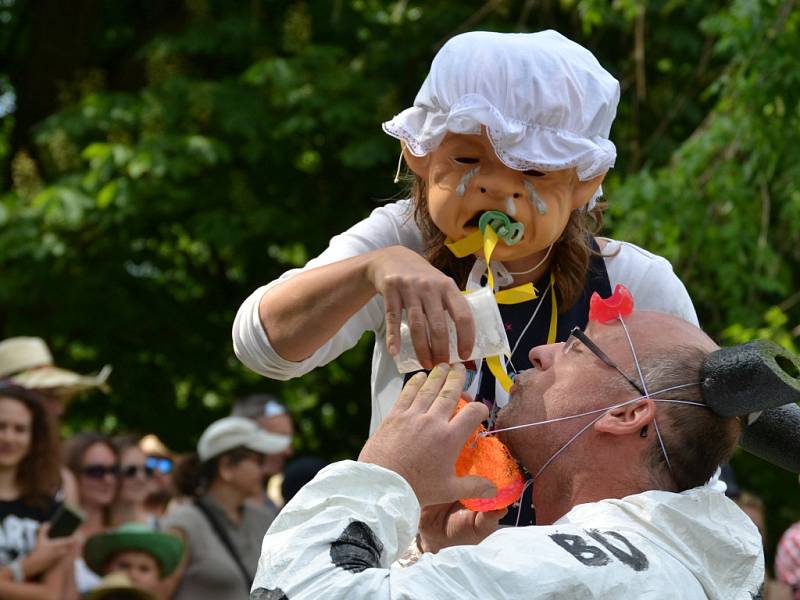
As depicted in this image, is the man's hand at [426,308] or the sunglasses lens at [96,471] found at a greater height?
the man's hand at [426,308]

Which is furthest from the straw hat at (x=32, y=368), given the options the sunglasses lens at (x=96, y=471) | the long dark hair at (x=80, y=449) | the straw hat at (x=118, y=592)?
the straw hat at (x=118, y=592)

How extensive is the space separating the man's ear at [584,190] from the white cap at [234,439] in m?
4.21

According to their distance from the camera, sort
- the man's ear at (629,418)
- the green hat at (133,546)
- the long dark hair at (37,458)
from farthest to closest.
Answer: the green hat at (133,546), the long dark hair at (37,458), the man's ear at (629,418)

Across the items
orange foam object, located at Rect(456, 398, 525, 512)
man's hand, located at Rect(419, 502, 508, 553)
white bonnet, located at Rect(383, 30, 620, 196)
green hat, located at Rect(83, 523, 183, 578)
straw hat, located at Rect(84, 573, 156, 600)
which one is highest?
white bonnet, located at Rect(383, 30, 620, 196)

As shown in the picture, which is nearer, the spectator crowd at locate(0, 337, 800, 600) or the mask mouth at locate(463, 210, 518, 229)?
the mask mouth at locate(463, 210, 518, 229)

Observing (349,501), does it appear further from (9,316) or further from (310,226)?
(9,316)

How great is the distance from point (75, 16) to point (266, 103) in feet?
8.71

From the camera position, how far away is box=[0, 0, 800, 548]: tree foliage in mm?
7570

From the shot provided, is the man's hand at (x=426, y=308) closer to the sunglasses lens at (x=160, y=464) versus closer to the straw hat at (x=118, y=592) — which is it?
the straw hat at (x=118, y=592)

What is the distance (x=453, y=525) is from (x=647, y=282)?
29.5 inches

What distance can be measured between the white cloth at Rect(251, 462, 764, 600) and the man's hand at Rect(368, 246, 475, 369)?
28cm

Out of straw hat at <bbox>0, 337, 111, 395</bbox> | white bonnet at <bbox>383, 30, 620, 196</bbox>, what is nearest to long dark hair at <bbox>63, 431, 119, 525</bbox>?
straw hat at <bbox>0, 337, 111, 395</bbox>

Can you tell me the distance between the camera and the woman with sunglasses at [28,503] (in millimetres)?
5844

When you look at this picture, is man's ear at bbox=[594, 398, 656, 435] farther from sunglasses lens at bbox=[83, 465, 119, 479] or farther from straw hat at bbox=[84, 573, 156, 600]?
sunglasses lens at bbox=[83, 465, 119, 479]
